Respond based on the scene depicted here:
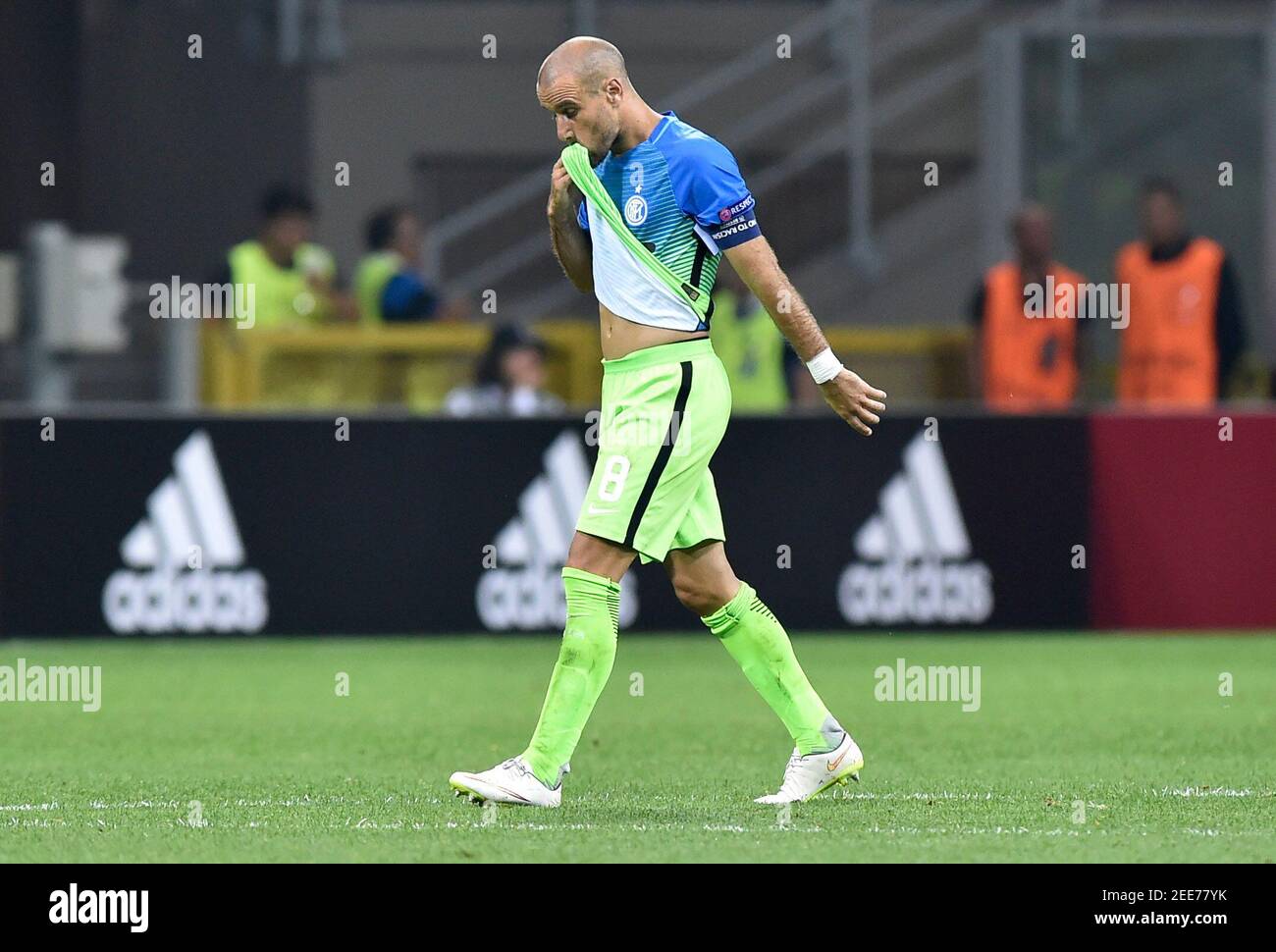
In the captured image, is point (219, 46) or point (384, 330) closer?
point (384, 330)

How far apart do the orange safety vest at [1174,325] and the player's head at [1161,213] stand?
6.5 inches

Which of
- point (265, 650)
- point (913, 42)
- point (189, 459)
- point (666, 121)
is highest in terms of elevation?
point (913, 42)

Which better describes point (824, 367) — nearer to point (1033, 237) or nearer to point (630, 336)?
point (630, 336)

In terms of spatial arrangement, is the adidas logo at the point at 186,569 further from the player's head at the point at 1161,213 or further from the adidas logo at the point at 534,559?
the player's head at the point at 1161,213

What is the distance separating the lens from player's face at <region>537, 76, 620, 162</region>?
23.5ft

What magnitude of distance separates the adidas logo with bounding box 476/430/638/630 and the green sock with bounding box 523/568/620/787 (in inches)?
225

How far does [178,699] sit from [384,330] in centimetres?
434

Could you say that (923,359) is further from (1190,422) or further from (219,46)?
(219,46)

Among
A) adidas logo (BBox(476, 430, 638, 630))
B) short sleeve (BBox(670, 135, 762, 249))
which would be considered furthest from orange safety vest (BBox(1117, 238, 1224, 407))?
short sleeve (BBox(670, 135, 762, 249))

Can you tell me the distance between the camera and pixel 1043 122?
17906mm

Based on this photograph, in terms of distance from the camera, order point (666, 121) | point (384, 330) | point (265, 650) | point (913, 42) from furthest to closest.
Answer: point (913, 42)
point (384, 330)
point (265, 650)
point (666, 121)

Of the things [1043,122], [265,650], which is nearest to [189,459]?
[265,650]

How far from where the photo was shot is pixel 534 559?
13.1m

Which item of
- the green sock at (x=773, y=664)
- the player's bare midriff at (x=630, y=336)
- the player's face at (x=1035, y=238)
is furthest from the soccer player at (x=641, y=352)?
the player's face at (x=1035, y=238)
